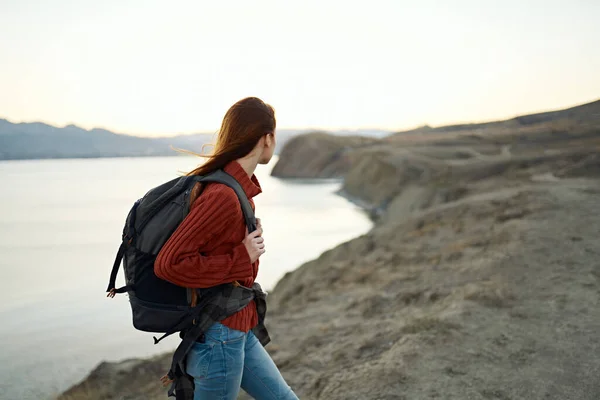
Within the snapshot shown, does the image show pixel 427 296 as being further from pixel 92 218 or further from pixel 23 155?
pixel 23 155

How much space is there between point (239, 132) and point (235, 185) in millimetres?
232

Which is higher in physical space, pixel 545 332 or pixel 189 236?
pixel 189 236

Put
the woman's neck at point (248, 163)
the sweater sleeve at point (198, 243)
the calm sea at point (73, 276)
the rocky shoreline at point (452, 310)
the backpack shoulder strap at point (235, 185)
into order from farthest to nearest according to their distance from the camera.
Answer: the calm sea at point (73, 276) → the rocky shoreline at point (452, 310) → the woman's neck at point (248, 163) → the backpack shoulder strap at point (235, 185) → the sweater sleeve at point (198, 243)

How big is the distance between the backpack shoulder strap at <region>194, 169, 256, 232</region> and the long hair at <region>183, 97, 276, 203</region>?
0.05m

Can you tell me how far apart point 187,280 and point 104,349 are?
764cm

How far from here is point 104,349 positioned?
28.0ft

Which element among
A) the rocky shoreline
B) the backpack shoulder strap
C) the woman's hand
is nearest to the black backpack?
the backpack shoulder strap

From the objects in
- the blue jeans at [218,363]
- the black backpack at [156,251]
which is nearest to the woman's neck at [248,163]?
the black backpack at [156,251]

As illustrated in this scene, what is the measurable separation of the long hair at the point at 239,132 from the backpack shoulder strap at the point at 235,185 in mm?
53

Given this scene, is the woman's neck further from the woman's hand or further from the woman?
the woman's hand

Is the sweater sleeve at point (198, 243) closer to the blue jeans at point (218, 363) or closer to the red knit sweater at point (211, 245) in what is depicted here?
the red knit sweater at point (211, 245)

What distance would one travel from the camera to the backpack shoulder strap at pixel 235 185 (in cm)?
191

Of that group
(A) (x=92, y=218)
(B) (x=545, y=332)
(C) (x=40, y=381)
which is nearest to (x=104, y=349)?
(C) (x=40, y=381)

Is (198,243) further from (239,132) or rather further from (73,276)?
(73,276)
